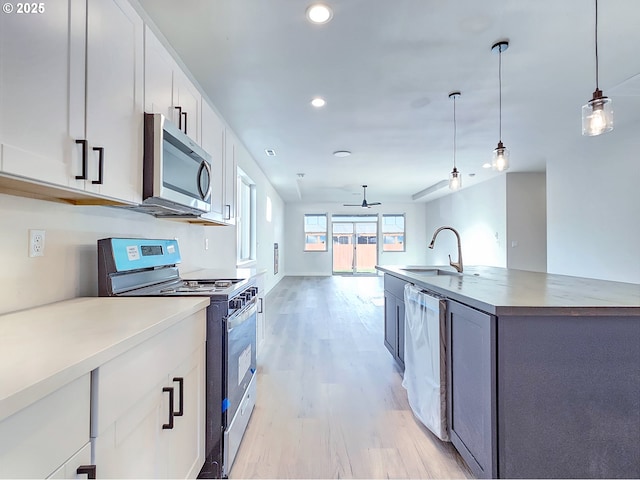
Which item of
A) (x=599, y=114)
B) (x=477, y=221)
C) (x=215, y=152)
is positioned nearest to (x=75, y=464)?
(x=215, y=152)

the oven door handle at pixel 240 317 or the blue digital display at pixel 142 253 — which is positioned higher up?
the blue digital display at pixel 142 253

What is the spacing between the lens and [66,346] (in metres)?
0.79

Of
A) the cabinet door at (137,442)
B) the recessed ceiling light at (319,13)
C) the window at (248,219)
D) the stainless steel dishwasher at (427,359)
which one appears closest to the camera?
the cabinet door at (137,442)

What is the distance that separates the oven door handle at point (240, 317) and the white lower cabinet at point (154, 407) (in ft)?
0.46

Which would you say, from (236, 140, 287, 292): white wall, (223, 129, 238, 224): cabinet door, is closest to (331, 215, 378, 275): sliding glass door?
(236, 140, 287, 292): white wall

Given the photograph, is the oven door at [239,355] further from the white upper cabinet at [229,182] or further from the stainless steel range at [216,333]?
the white upper cabinet at [229,182]

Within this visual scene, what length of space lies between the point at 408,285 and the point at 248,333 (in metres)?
1.17

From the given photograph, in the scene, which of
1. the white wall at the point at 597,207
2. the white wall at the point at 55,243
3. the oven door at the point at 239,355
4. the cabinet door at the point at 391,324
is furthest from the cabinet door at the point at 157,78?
the white wall at the point at 597,207

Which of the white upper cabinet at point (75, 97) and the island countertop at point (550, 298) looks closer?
the white upper cabinet at point (75, 97)

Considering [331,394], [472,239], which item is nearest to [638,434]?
[331,394]

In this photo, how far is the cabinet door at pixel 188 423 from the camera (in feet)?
3.81

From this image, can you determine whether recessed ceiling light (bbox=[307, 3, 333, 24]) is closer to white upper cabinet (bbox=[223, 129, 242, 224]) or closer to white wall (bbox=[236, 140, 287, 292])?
white upper cabinet (bbox=[223, 129, 242, 224])

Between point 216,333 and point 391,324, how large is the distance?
193cm

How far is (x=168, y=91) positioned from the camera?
1.69 m
